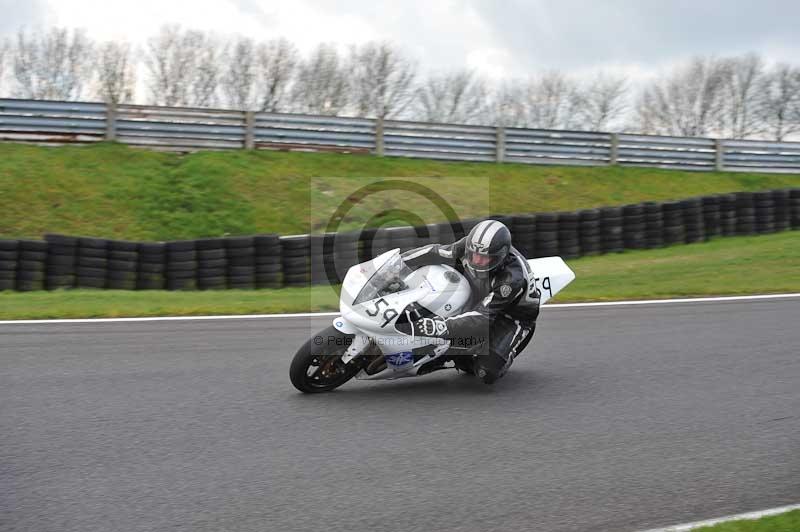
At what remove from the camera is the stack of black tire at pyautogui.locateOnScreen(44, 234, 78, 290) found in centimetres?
1213

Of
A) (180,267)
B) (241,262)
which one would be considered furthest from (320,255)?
(180,267)

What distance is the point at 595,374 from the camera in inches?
290

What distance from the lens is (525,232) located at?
14.6m

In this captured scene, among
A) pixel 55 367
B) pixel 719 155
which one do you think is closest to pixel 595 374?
pixel 55 367

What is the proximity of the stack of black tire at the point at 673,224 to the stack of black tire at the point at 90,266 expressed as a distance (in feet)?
34.6

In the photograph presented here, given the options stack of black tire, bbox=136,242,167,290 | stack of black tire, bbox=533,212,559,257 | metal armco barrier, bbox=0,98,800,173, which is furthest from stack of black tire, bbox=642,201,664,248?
stack of black tire, bbox=136,242,167,290

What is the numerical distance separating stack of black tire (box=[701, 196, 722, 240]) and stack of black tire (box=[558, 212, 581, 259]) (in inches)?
135

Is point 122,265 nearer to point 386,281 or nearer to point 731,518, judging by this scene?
point 386,281

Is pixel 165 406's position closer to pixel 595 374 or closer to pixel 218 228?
pixel 595 374

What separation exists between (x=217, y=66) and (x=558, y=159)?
45.0ft

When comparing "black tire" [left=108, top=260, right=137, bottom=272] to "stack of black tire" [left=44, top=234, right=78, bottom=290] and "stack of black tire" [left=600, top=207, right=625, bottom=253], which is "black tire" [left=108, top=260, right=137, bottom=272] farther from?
"stack of black tire" [left=600, top=207, right=625, bottom=253]

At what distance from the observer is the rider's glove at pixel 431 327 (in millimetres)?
6277

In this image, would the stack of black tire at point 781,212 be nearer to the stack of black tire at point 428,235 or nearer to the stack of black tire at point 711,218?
the stack of black tire at point 711,218

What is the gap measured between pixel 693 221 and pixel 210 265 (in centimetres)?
986
